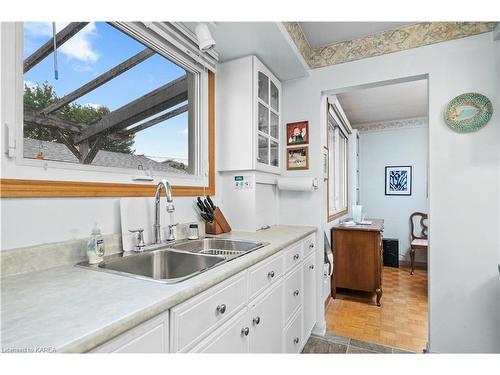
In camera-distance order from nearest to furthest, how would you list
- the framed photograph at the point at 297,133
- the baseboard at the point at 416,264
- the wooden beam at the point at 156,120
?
the wooden beam at the point at 156,120, the framed photograph at the point at 297,133, the baseboard at the point at 416,264

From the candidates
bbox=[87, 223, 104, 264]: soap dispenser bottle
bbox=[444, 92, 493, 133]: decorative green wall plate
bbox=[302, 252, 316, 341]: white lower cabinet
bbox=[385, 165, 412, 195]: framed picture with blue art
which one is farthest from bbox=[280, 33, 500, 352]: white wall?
bbox=[385, 165, 412, 195]: framed picture with blue art

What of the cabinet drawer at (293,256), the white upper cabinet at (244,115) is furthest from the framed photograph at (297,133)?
the cabinet drawer at (293,256)

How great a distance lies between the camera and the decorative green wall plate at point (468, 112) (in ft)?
5.83

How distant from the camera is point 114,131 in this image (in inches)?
57.2

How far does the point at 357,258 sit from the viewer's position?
3090mm

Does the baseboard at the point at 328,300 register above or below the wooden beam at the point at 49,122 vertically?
below

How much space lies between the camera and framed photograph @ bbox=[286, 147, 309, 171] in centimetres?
241

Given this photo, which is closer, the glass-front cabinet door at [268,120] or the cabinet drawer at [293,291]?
the cabinet drawer at [293,291]

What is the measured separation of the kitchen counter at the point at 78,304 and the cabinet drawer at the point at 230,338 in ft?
0.64

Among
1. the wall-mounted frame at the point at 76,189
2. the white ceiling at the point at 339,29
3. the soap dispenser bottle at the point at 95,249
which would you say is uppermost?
the white ceiling at the point at 339,29

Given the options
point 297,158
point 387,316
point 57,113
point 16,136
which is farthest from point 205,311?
point 387,316

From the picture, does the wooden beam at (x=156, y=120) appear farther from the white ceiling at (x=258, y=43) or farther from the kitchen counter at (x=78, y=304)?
the kitchen counter at (x=78, y=304)

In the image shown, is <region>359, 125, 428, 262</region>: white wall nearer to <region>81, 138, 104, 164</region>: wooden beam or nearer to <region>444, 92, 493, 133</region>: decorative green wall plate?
<region>444, 92, 493, 133</region>: decorative green wall plate
